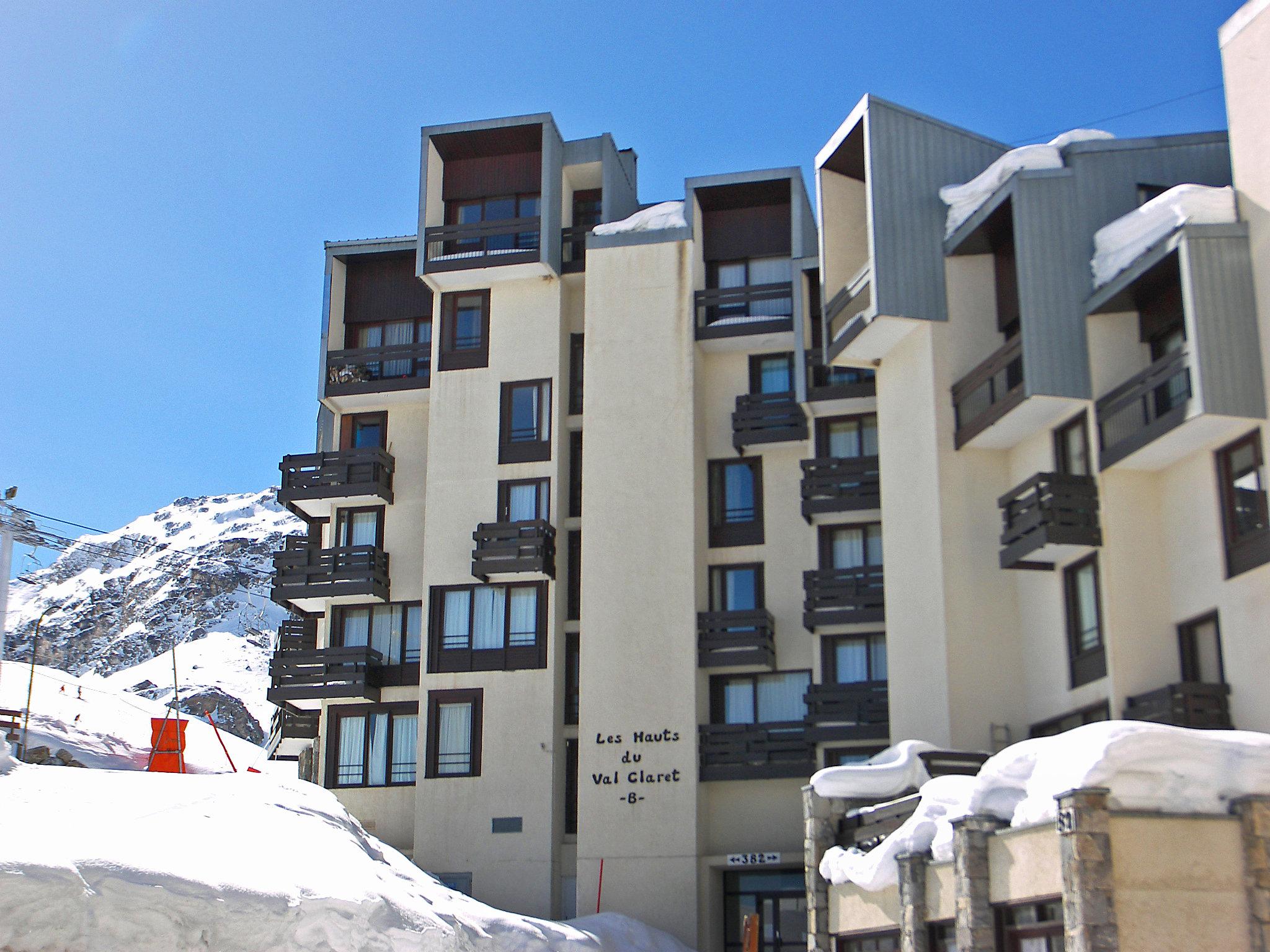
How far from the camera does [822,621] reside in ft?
124

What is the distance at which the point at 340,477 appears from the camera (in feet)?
144

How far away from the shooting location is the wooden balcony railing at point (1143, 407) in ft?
91.4

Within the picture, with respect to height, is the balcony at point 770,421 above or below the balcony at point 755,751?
above

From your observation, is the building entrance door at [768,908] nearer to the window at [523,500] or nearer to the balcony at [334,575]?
the window at [523,500]

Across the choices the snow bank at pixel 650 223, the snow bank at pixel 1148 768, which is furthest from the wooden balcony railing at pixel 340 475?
the snow bank at pixel 1148 768

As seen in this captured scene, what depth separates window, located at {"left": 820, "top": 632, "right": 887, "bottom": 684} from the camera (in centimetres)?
3844

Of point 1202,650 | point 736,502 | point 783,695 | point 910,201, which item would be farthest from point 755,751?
point 910,201

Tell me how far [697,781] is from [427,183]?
18.6 metres

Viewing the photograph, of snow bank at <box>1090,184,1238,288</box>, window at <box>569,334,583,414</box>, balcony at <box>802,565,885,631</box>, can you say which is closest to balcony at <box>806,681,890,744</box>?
balcony at <box>802,565,885,631</box>

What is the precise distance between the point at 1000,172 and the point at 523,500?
15.5m

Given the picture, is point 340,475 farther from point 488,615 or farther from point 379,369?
point 488,615

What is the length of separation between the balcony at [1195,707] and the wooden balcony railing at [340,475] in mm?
23447

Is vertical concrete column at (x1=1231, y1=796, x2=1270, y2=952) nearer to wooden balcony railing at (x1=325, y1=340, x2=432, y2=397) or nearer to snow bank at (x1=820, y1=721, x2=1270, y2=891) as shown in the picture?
snow bank at (x1=820, y1=721, x2=1270, y2=891)

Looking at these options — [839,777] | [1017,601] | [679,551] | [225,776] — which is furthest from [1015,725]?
[225,776]
